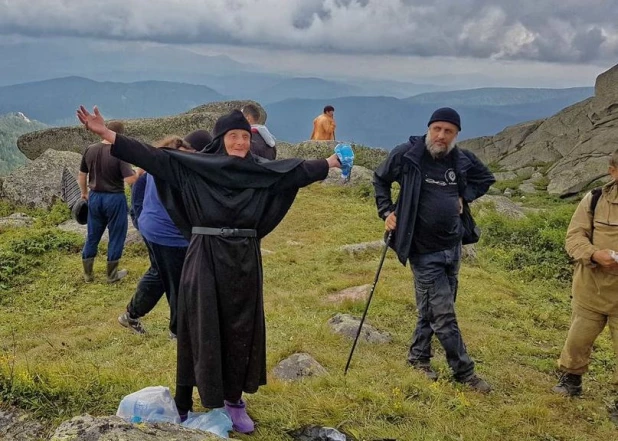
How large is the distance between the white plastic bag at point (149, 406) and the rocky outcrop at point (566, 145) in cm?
1951

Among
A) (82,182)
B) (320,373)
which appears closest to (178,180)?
(320,373)

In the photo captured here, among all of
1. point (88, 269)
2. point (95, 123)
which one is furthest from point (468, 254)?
point (95, 123)

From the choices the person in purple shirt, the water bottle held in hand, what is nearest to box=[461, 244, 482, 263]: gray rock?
the person in purple shirt

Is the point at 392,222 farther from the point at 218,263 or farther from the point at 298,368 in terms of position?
the point at 218,263

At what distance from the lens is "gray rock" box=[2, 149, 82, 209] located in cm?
1719

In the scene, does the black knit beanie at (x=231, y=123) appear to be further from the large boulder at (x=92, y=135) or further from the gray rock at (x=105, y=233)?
the large boulder at (x=92, y=135)

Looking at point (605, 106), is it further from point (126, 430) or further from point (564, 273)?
point (126, 430)

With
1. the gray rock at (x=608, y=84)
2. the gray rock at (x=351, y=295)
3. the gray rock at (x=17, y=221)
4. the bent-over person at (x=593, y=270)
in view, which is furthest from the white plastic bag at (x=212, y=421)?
the gray rock at (x=608, y=84)

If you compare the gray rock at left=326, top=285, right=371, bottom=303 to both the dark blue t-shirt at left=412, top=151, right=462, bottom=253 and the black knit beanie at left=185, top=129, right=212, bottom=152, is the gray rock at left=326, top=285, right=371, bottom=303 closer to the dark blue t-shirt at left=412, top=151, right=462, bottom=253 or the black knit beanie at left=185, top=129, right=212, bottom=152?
the dark blue t-shirt at left=412, top=151, right=462, bottom=253

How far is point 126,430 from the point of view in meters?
3.43

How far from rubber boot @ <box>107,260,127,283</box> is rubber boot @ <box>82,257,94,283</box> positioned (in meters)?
0.35

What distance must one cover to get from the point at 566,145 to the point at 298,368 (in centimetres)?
2660

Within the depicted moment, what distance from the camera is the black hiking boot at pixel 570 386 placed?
239 inches

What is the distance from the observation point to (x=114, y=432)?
3.38 metres
